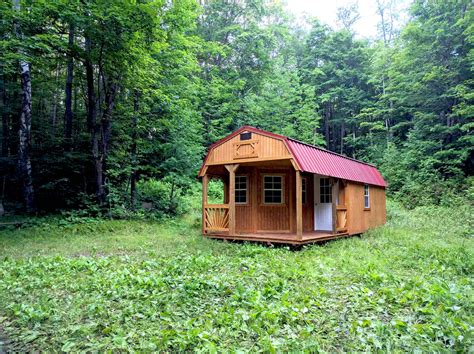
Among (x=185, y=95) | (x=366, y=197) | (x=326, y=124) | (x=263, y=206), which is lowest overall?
(x=263, y=206)

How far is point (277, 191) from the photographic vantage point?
35.0ft

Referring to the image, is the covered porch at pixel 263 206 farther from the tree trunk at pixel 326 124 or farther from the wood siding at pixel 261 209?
the tree trunk at pixel 326 124

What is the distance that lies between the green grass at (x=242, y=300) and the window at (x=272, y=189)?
Result: 2704 mm

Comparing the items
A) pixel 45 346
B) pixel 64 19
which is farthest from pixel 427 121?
pixel 45 346

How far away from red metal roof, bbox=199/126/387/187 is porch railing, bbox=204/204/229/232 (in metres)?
1.57

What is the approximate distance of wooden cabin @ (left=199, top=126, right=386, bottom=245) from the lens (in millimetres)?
9109

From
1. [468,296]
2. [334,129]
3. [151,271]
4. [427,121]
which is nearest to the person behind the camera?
[468,296]

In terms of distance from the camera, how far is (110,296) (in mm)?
4562

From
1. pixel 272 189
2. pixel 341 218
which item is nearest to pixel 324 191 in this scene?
pixel 341 218

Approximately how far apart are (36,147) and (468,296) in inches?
628

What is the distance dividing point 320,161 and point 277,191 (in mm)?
1976

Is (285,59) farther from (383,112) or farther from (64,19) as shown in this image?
(64,19)

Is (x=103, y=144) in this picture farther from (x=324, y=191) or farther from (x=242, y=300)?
(x=242, y=300)

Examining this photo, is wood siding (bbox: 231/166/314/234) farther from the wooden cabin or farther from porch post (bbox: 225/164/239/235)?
porch post (bbox: 225/164/239/235)
